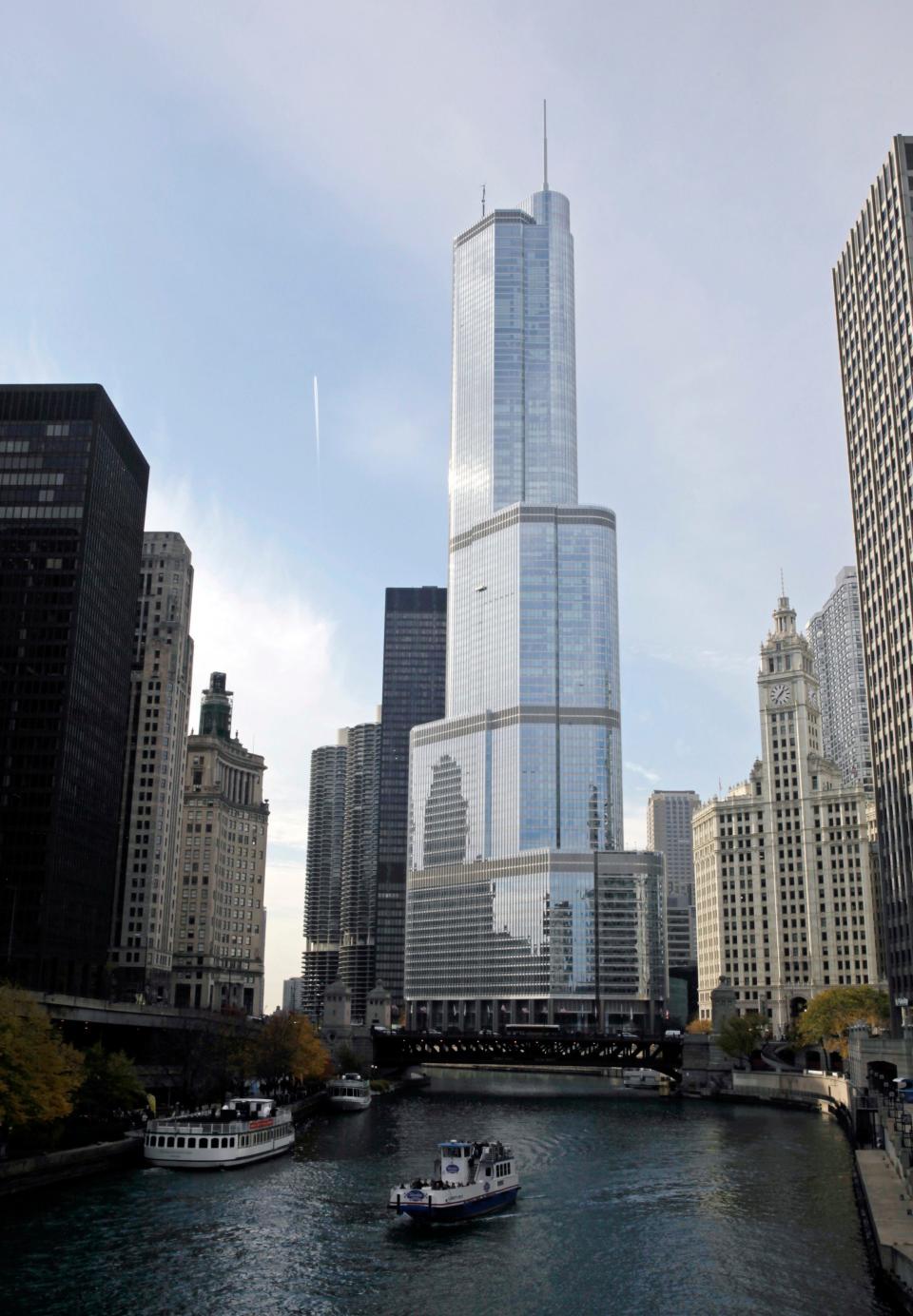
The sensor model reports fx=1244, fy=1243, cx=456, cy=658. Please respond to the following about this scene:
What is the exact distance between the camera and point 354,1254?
250 ft

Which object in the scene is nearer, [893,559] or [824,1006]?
[893,559]

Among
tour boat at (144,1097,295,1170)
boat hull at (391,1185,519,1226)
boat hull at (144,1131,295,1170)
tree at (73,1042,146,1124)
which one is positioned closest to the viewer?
boat hull at (391,1185,519,1226)

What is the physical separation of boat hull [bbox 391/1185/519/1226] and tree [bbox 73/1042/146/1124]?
119 ft

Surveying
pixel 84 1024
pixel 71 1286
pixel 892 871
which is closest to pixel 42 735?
pixel 84 1024

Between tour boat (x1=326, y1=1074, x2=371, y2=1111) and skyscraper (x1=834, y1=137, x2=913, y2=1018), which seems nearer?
skyscraper (x1=834, y1=137, x2=913, y2=1018)

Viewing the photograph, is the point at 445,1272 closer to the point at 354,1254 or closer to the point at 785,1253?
the point at 354,1254

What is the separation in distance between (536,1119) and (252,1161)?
59.3m

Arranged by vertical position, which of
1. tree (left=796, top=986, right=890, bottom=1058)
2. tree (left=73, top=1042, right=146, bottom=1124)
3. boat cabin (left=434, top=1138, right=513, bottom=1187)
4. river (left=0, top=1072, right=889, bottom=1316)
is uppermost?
tree (left=796, top=986, right=890, bottom=1058)

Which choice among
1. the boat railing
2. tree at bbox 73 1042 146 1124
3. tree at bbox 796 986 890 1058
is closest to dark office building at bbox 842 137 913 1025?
tree at bbox 796 986 890 1058

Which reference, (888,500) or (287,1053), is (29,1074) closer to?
(287,1053)

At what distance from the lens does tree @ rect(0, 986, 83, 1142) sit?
88.5 meters

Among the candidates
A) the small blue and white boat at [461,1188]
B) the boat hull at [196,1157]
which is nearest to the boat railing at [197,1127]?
the boat hull at [196,1157]

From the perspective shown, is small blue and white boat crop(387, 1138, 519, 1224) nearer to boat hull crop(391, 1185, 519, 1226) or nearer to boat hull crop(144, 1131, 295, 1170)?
boat hull crop(391, 1185, 519, 1226)

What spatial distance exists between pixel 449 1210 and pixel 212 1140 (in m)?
30.0
